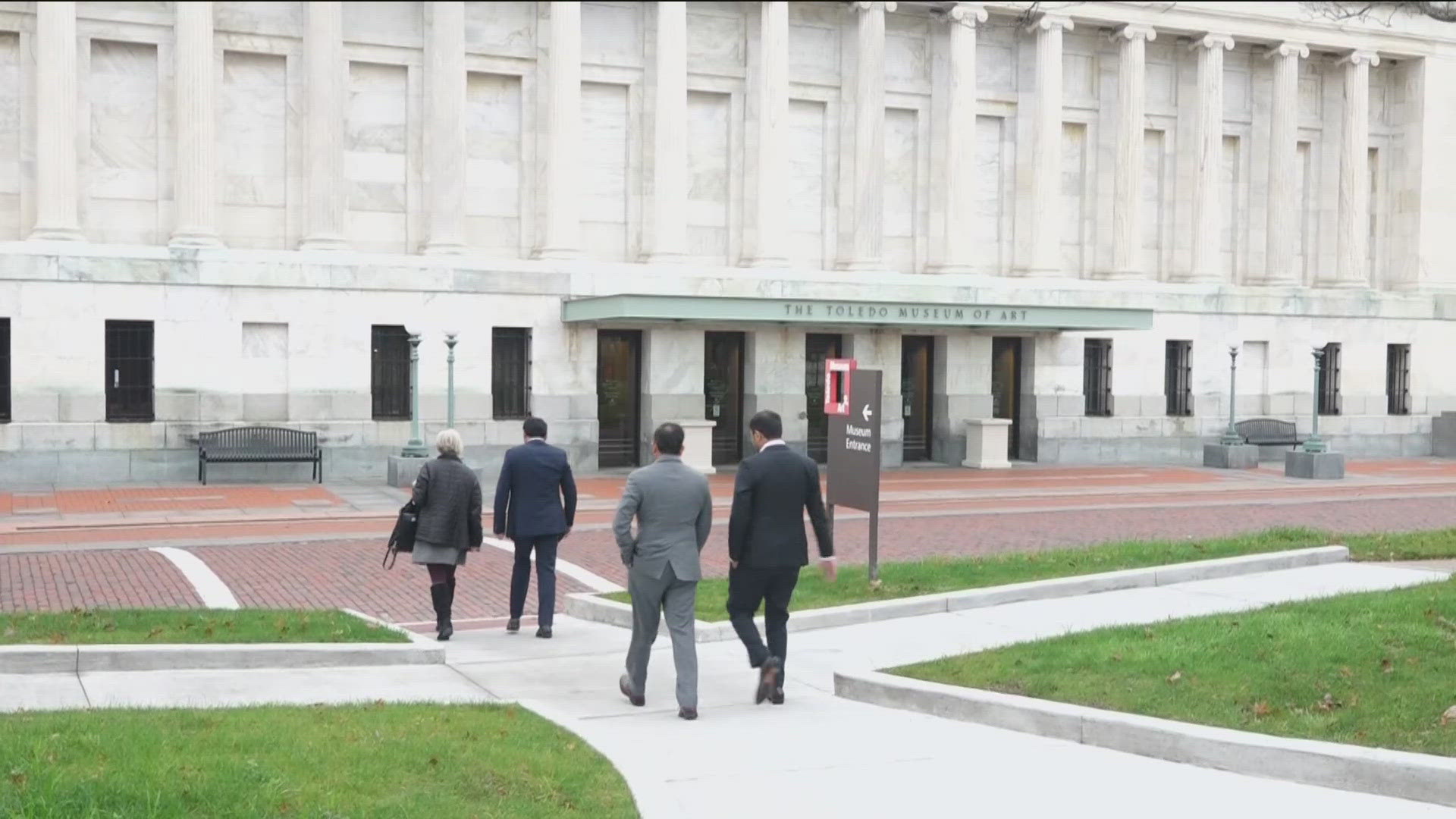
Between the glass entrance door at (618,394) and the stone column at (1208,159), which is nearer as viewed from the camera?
the glass entrance door at (618,394)

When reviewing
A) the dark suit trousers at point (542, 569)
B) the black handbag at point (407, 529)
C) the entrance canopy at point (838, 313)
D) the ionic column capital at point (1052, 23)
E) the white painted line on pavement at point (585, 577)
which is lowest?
the white painted line on pavement at point (585, 577)

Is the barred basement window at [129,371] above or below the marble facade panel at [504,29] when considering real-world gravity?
below

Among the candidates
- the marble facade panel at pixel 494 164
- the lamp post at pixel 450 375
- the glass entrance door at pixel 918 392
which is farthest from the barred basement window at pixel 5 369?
the glass entrance door at pixel 918 392

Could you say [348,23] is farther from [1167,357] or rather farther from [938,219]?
[1167,357]

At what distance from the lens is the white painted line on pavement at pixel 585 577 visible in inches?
698

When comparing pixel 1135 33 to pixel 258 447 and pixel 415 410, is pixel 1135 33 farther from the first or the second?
pixel 258 447

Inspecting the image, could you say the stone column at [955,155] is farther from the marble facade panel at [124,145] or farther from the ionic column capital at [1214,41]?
the marble facade panel at [124,145]

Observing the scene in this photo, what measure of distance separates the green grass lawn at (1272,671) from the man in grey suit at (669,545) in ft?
6.44

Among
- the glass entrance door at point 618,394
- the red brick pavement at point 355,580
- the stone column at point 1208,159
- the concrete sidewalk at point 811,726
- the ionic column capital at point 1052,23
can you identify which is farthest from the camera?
the stone column at point 1208,159

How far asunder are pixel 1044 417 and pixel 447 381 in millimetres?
16108

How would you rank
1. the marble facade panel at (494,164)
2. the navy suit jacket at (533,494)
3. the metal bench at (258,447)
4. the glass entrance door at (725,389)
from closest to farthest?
the navy suit jacket at (533,494) → the metal bench at (258,447) → the marble facade panel at (494,164) → the glass entrance door at (725,389)

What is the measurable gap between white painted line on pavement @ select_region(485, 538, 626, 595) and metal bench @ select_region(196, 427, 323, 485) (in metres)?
12.1

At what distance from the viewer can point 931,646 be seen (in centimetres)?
1362

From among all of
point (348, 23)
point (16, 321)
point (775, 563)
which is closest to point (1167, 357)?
point (348, 23)
